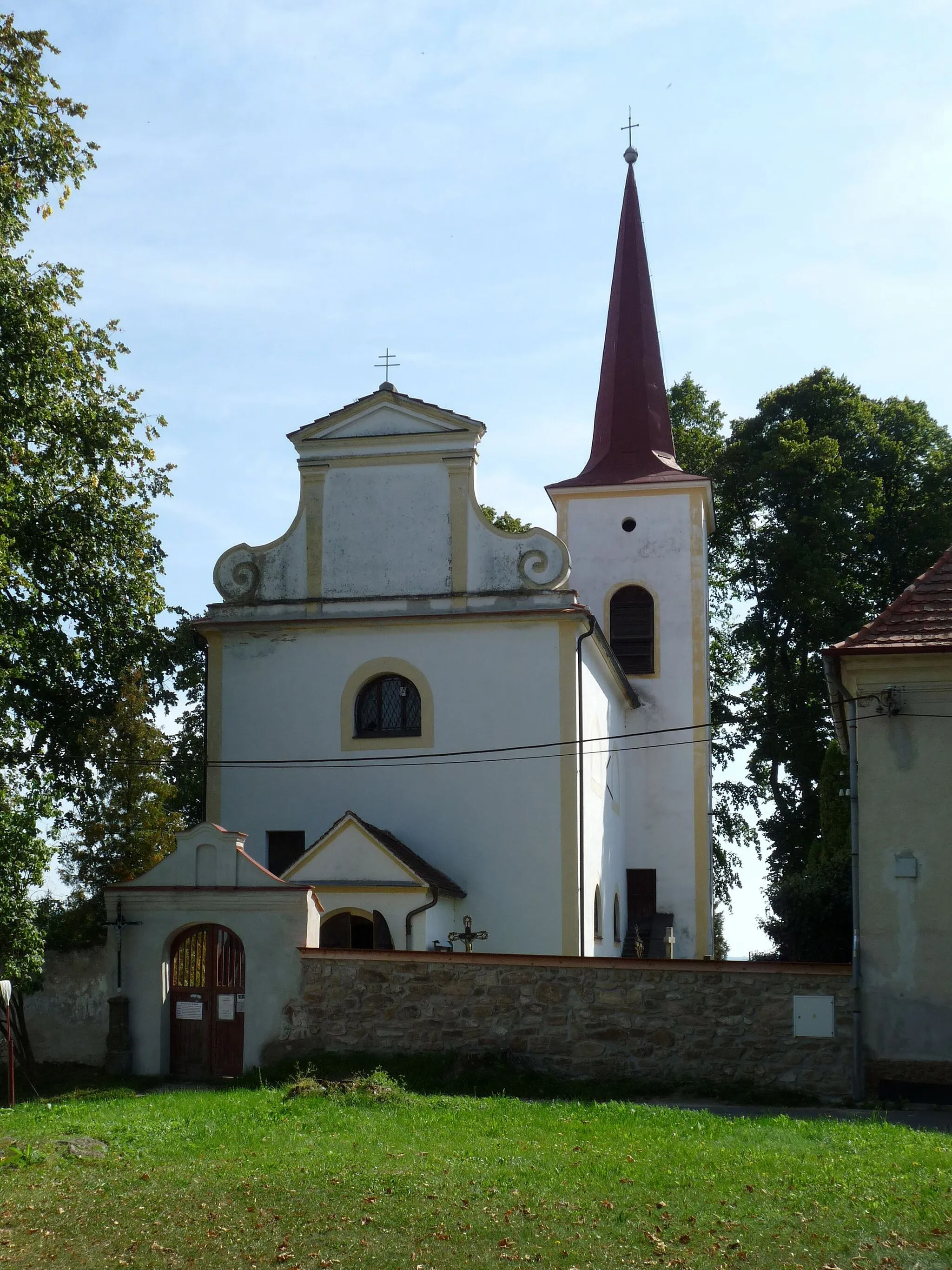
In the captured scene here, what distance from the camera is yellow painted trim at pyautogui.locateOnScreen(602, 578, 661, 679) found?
29.8 meters

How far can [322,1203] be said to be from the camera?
30.7ft

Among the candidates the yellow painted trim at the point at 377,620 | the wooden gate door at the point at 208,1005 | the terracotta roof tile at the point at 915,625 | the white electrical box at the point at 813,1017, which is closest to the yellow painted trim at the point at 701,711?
the yellow painted trim at the point at 377,620

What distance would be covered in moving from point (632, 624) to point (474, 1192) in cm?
2140

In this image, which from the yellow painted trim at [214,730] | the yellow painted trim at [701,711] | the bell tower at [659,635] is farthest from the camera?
the bell tower at [659,635]

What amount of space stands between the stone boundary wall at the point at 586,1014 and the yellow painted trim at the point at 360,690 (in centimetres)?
618

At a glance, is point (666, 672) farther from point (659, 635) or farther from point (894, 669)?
point (894, 669)

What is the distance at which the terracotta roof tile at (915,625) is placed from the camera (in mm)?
15445

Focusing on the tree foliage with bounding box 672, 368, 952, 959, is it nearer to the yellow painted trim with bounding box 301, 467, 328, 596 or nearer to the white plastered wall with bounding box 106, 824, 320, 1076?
the yellow painted trim with bounding box 301, 467, 328, 596

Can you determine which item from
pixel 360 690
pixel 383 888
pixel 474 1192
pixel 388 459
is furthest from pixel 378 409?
pixel 474 1192

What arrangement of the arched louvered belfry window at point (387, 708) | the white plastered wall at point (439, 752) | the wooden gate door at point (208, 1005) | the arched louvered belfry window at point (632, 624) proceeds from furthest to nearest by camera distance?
the arched louvered belfry window at point (632, 624), the arched louvered belfry window at point (387, 708), the white plastered wall at point (439, 752), the wooden gate door at point (208, 1005)

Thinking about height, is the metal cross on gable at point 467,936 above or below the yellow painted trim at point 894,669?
below

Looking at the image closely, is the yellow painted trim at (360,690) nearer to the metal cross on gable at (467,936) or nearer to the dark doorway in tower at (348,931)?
the metal cross on gable at (467,936)

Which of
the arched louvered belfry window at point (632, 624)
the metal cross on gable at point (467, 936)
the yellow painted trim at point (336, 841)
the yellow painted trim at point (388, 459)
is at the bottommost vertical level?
the metal cross on gable at point (467, 936)

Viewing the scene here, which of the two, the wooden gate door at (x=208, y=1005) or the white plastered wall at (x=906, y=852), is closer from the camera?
the white plastered wall at (x=906, y=852)
